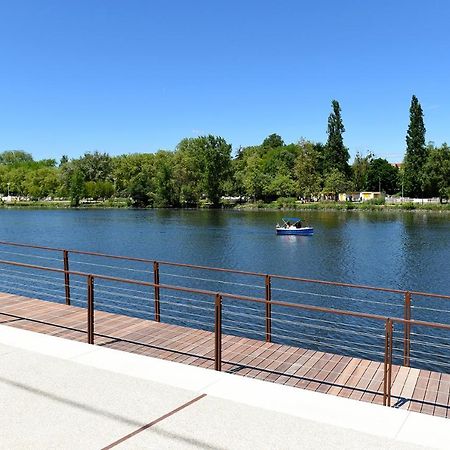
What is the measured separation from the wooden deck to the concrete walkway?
0.96 metres

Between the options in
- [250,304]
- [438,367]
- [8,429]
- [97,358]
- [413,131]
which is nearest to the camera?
[8,429]

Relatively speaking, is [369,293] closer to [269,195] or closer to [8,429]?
[8,429]

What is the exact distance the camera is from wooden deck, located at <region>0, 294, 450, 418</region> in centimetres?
693

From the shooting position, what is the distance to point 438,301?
2419 centimetres

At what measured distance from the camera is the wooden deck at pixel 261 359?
6.93 meters

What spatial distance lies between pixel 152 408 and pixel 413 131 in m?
100

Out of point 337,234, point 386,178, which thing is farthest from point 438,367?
point 386,178

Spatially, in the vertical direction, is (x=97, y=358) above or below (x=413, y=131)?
below

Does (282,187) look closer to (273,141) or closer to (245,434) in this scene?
(273,141)

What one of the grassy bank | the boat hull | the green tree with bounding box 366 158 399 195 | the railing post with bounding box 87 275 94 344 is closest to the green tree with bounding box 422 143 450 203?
the grassy bank

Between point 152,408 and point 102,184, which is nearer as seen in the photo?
point 152,408

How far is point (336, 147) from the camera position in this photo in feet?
359

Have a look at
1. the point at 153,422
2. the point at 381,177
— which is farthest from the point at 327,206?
the point at 153,422

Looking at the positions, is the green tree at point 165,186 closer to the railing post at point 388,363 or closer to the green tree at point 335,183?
the green tree at point 335,183
